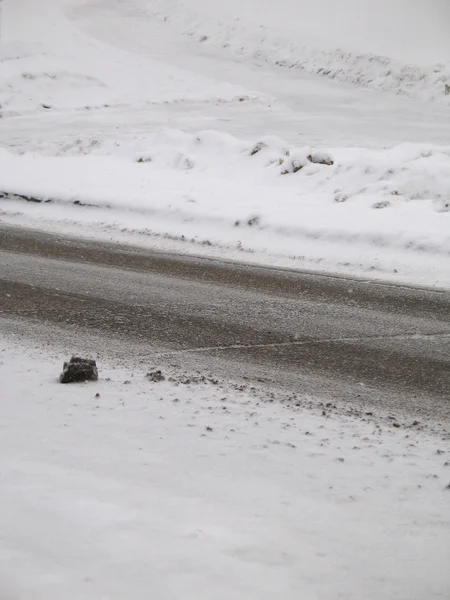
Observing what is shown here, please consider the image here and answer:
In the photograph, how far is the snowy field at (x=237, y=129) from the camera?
924cm

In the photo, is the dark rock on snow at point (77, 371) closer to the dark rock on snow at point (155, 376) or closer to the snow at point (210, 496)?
the snow at point (210, 496)

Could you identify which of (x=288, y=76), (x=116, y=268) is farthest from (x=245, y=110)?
(x=116, y=268)

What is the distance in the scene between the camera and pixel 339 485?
3393 mm

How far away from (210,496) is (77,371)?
1.55m

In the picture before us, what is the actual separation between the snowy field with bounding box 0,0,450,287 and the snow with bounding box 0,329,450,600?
4079mm

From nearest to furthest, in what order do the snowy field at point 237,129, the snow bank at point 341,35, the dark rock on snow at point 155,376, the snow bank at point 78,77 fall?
the dark rock on snow at point 155,376
the snowy field at point 237,129
the snow bank at point 78,77
the snow bank at point 341,35

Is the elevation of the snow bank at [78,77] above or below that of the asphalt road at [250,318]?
above

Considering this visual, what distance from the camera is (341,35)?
26172 millimetres

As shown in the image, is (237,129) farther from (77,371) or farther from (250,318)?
(77,371)

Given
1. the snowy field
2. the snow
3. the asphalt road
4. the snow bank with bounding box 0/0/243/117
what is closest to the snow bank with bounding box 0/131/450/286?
the snowy field

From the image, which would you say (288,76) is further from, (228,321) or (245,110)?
(228,321)

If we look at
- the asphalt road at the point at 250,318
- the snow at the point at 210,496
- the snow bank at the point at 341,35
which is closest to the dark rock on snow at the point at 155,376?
the snow at the point at 210,496

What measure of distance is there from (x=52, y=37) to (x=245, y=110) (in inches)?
380

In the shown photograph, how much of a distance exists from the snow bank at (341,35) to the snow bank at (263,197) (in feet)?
32.9
